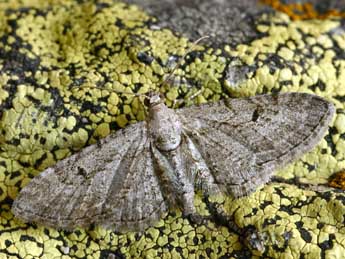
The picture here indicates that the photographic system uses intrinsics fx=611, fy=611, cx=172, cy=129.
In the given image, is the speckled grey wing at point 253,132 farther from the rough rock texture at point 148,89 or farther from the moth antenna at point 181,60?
the moth antenna at point 181,60

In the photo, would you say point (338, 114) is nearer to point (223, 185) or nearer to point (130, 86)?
point (223, 185)

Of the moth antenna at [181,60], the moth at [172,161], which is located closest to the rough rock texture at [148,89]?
the moth antenna at [181,60]

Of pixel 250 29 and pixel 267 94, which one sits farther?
pixel 250 29

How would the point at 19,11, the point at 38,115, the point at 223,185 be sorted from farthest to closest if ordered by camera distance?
the point at 19,11 < the point at 38,115 < the point at 223,185

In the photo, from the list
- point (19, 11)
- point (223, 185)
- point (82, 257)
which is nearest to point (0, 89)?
point (19, 11)

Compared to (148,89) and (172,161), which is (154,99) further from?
(172,161)

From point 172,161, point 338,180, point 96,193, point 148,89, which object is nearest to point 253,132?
point 172,161
